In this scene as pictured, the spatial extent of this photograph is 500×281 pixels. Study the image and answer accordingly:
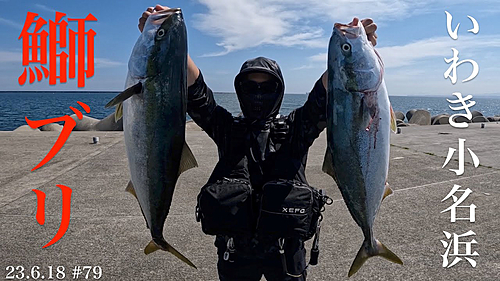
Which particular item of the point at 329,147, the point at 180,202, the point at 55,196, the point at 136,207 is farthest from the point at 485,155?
the point at 55,196

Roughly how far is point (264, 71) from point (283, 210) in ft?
3.10

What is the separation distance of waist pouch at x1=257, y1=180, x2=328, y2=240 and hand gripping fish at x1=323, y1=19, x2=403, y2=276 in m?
0.28

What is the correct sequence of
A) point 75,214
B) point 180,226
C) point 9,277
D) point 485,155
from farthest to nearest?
point 485,155
point 75,214
point 180,226
point 9,277

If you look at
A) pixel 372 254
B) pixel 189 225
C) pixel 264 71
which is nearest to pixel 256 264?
pixel 372 254

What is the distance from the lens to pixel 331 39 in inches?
87.8

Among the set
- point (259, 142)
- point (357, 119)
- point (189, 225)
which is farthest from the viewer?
point (189, 225)

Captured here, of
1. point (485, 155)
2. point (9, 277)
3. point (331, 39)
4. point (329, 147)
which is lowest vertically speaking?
point (9, 277)

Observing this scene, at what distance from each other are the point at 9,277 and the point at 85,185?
3427 mm

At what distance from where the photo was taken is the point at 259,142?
2.65 metres

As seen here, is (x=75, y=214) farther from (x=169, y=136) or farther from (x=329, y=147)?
(x=329, y=147)

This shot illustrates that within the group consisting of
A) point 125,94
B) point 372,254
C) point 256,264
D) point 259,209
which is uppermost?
point 125,94

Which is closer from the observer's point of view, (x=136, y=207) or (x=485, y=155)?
(x=136, y=207)

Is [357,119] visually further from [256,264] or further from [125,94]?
[125,94]

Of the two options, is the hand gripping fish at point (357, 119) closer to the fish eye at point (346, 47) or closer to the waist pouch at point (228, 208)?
the fish eye at point (346, 47)
